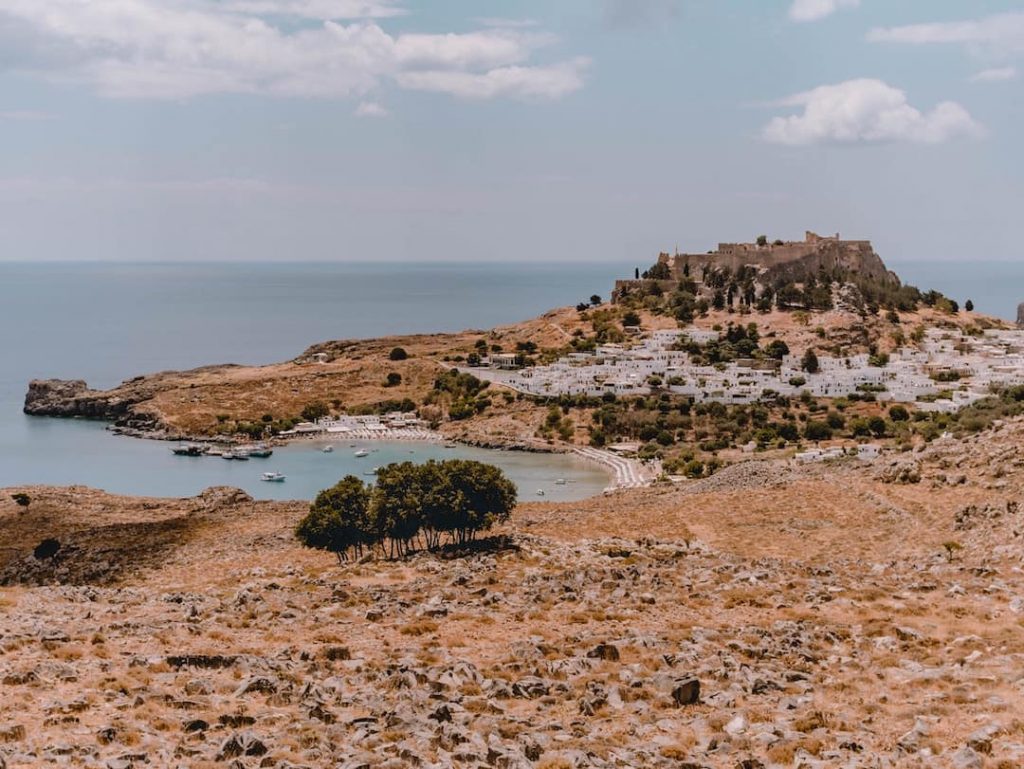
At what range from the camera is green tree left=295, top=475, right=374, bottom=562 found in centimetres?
3244

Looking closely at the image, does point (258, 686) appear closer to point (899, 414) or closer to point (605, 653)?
point (605, 653)

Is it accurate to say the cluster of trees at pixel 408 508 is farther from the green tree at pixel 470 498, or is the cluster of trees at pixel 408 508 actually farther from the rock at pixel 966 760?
the rock at pixel 966 760

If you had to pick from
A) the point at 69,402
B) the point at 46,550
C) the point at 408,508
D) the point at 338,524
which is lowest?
the point at 69,402

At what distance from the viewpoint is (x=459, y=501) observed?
31.8 m

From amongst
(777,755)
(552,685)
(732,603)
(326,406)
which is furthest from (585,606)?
(326,406)

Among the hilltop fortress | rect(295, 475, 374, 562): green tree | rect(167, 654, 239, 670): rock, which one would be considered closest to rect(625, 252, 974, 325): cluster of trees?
the hilltop fortress

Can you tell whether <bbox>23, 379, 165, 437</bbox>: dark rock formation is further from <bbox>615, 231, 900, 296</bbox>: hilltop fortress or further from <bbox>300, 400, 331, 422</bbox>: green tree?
<bbox>615, 231, 900, 296</bbox>: hilltop fortress

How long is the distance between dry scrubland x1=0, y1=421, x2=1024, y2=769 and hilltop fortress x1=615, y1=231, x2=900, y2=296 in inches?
3075

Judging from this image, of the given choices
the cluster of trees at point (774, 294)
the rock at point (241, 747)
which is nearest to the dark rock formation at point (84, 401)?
the cluster of trees at point (774, 294)

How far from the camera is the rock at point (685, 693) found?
15.6 m

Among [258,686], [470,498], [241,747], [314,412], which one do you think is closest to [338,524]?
[470,498]

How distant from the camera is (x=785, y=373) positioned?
85438 millimetres

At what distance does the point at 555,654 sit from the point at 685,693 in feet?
9.62

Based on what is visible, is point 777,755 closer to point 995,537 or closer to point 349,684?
point 349,684
